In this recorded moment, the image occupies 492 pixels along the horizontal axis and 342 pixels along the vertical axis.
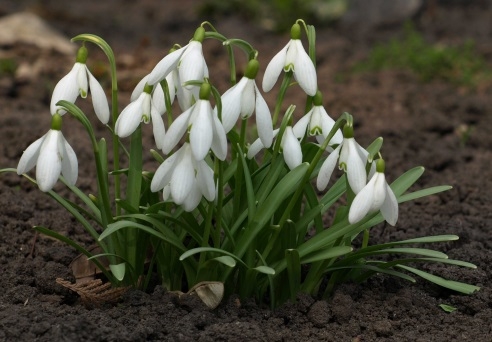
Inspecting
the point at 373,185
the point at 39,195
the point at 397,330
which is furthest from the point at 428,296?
the point at 39,195

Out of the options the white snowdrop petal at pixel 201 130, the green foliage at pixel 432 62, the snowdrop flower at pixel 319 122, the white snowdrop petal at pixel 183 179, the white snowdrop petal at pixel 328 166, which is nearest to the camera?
the white snowdrop petal at pixel 201 130

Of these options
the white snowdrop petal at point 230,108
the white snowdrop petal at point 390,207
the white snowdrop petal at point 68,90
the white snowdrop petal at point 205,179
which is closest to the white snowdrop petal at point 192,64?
the white snowdrop petal at point 230,108

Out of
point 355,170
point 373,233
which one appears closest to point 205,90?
point 355,170

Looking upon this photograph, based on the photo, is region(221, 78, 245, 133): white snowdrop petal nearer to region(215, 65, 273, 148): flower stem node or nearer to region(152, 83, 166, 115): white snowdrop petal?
region(215, 65, 273, 148): flower stem node

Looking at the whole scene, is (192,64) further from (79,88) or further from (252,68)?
(79,88)

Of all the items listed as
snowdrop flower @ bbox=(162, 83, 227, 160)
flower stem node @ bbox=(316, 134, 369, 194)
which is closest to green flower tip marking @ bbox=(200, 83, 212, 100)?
snowdrop flower @ bbox=(162, 83, 227, 160)

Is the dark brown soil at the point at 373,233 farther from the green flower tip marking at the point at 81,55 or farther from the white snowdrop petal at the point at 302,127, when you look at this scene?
the green flower tip marking at the point at 81,55

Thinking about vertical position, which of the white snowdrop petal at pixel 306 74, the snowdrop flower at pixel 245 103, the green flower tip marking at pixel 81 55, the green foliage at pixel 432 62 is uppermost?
the green foliage at pixel 432 62

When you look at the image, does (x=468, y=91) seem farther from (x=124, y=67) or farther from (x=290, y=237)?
(x=290, y=237)
